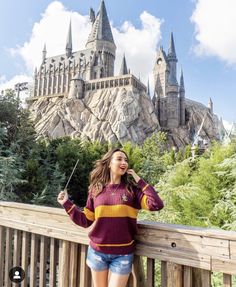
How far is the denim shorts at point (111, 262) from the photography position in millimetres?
1912

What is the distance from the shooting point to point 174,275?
1.79 metres

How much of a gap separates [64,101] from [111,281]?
5509 cm

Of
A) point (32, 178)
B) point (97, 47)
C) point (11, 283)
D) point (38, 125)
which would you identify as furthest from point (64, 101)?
point (11, 283)

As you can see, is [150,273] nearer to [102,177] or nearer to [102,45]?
[102,177]

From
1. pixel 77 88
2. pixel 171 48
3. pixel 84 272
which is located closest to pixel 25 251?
pixel 84 272

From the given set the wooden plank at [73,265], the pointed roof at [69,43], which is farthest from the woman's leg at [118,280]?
the pointed roof at [69,43]

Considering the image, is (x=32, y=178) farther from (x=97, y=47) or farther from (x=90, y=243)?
(x=97, y=47)

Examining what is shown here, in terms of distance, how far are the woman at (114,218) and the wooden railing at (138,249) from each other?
12 centimetres

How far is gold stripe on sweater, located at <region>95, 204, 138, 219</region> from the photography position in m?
1.93

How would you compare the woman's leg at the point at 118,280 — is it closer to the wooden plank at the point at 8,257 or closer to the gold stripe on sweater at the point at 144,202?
the gold stripe on sweater at the point at 144,202

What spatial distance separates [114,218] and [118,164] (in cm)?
38

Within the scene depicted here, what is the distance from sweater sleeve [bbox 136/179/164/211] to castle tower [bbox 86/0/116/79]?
59078 mm

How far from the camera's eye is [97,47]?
64.5 m

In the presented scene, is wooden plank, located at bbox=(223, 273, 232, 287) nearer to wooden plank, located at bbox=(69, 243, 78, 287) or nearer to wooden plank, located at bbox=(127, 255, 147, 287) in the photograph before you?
wooden plank, located at bbox=(127, 255, 147, 287)
